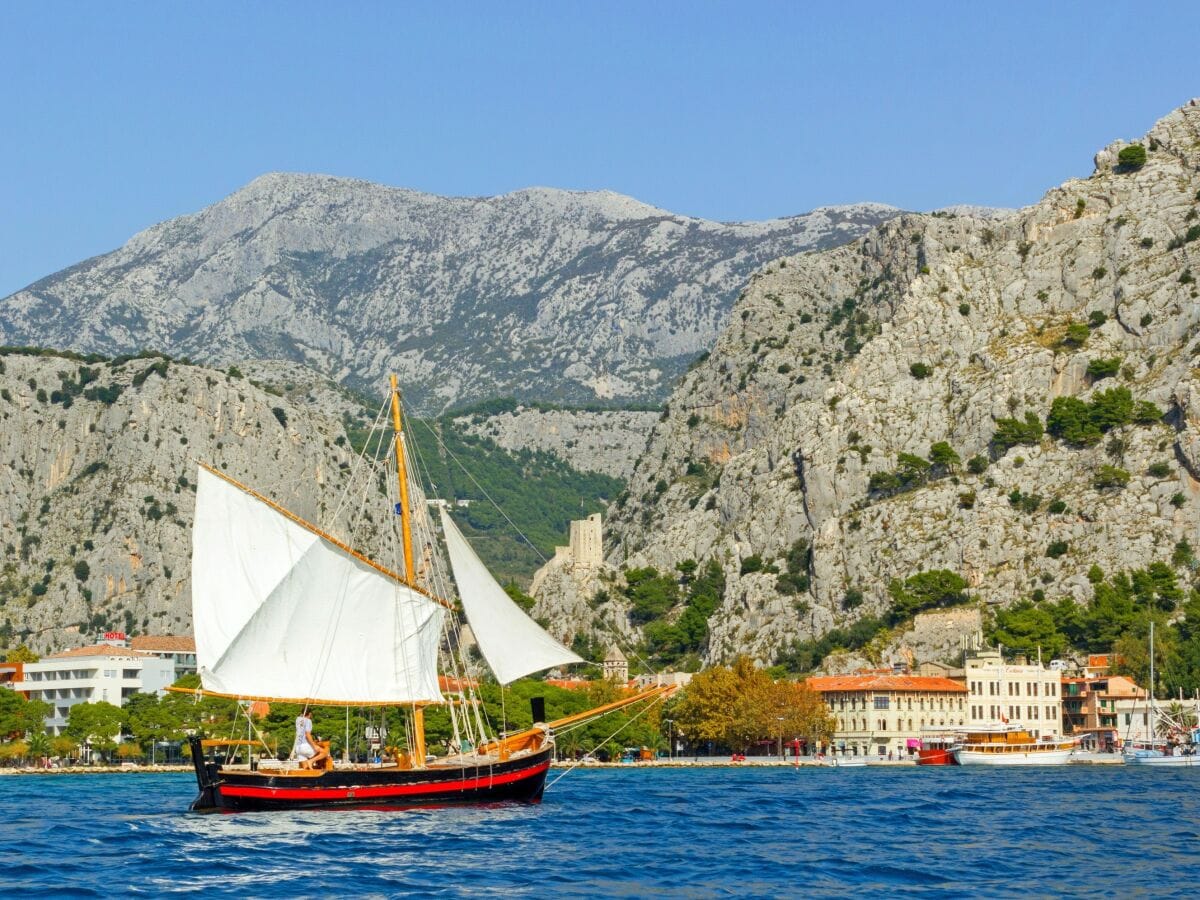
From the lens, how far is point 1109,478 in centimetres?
17750

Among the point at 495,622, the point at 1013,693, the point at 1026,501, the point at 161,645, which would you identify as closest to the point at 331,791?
the point at 495,622

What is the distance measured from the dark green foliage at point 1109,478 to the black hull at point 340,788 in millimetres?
113658

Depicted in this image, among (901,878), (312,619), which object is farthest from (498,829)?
(901,878)

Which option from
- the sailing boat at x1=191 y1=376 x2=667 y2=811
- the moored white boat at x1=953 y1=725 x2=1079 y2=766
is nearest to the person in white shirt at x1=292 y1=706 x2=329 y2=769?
the sailing boat at x1=191 y1=376 x2=667 y2=811

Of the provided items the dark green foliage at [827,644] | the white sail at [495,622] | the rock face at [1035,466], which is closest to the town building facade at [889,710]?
the dark green foliage at [827,644]

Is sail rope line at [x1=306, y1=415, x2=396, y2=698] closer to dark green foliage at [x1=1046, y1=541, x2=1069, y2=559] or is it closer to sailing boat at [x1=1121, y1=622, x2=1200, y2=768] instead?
sailing boat at [x1=1121, y1=622, x2=1200, y2=768]

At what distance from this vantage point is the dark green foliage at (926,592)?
586 ft

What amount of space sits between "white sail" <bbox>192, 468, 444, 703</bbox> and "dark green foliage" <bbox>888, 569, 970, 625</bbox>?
107732 millimetres

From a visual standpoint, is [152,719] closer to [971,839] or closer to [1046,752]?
[1046,752]

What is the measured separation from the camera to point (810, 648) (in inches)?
7392

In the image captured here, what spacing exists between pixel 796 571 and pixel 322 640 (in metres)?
123

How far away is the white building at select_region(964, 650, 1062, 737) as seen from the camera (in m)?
170

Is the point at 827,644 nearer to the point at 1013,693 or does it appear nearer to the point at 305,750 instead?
the point at 1013,693

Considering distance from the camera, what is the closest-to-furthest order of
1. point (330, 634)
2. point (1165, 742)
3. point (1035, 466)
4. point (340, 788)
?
point (340, 788), point (330, 634), point (1165, 742), point (1035, 466)
